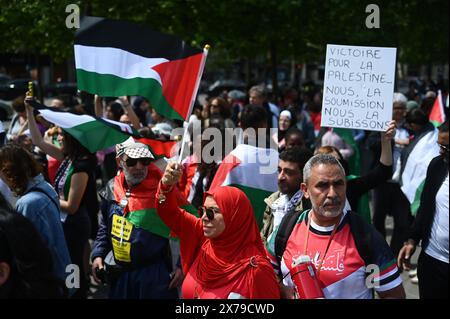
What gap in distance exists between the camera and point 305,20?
14383 millimetres

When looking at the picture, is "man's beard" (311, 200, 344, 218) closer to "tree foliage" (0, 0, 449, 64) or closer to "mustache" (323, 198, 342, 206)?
"mustache" (323, 198, 342, 206)

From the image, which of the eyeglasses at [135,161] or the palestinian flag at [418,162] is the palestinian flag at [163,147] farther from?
the palestinian flag at [418,162]

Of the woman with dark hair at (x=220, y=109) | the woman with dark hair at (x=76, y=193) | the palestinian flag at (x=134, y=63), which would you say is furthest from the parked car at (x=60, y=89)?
the palestinian flag at (x=134, y=63)

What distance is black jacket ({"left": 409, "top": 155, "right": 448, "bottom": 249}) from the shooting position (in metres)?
4.65

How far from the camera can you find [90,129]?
5.24 meters

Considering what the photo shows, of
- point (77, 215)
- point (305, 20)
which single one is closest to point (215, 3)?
point (305, 20)

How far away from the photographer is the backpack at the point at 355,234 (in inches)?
125

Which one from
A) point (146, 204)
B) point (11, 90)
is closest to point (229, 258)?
point (146, 204)

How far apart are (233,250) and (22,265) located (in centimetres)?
119

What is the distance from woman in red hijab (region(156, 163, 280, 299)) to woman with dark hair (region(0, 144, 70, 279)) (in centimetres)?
101

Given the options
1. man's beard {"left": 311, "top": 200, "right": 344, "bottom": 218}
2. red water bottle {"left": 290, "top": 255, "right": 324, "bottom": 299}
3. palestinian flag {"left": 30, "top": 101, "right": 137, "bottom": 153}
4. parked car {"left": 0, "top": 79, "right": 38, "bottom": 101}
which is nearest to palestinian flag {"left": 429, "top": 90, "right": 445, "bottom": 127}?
palestinian flag {"left": 30, "top": 101, "right": 137, "bottom": 153}

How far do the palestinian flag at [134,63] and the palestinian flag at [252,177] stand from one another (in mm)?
909

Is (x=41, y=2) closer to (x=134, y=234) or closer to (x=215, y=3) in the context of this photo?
(x=134, y=234)
